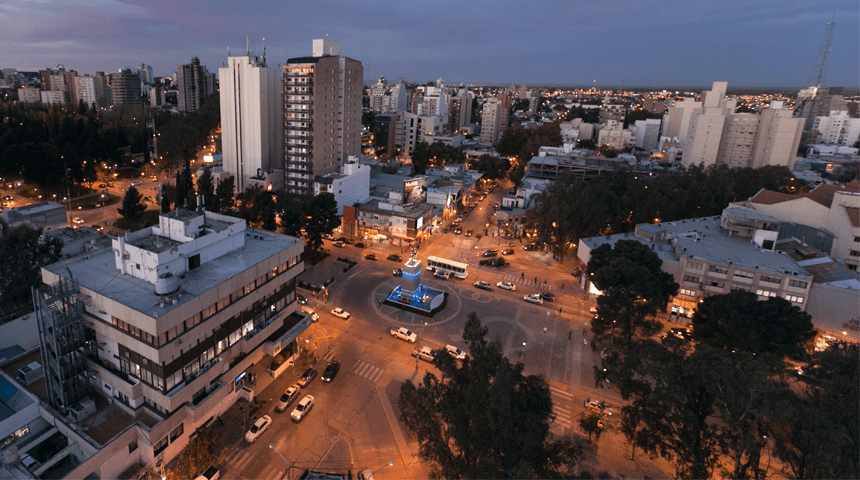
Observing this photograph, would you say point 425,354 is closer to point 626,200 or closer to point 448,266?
point 448,266

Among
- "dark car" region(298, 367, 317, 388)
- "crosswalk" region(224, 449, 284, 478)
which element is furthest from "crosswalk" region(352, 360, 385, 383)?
"crosswalk" region(224, 449, 284, 478)

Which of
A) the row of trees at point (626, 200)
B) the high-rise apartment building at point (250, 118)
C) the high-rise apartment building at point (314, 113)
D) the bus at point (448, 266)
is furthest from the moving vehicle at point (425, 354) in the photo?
the high-rise apartment building at point (250, 118)

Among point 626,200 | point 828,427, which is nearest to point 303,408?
point 828,427

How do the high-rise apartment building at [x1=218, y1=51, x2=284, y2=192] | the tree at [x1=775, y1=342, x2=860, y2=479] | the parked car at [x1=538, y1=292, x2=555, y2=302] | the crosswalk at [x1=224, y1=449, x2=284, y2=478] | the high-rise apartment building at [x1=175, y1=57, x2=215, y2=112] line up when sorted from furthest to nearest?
the high-rise apartment building at [x1=175, y1=57, x2=215, y2=112], the high-rise apartment building at [x1=218, y1=51, x2=284, y2=192], the parked car at [x1=538, y1=292, x2=555, y2=302], the crosswalk at [x1=224, y1=449, x2=284, y2=478], the tree at [x1=775, y1=342, x2=860, y2=479]

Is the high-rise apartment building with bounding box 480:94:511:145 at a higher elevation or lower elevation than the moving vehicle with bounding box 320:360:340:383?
higher

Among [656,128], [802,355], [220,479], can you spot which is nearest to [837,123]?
[656,128]

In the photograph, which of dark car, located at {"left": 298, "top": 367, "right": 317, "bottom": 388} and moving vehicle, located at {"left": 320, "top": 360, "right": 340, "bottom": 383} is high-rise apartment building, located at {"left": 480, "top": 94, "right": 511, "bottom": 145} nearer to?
moving vehicle, located at {"left": 320, "top": 360, "right": 340, "bottom": 383}

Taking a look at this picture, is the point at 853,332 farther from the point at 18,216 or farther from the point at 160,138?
the point at 160,138
